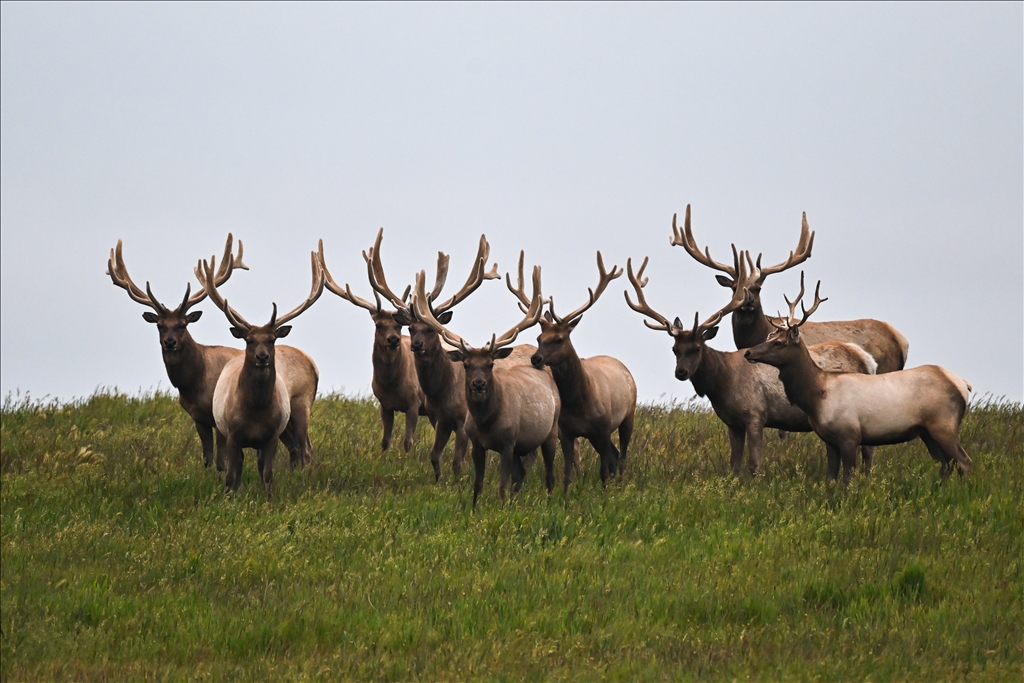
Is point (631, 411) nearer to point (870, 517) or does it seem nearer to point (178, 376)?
point (870, 517)

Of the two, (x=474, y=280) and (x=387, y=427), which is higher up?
(x=474, y=280)

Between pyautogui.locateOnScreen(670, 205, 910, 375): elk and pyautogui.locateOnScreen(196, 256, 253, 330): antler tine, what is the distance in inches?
233

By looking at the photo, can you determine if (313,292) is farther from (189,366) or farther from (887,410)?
(887,410)

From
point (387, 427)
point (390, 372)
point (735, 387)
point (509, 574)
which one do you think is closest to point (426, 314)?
point (390, 372)

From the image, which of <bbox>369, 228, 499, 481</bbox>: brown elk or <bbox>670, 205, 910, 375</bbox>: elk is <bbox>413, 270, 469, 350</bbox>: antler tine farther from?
<bbox>670, 205, 910, 375</bbox>: elk

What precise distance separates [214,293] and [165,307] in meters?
0.98

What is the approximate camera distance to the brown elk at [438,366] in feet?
39.9

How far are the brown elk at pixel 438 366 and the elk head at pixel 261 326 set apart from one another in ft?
2.85

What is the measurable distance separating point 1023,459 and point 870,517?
2.97 meters

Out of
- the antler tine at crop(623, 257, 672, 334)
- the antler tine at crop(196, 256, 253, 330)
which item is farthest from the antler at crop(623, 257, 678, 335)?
the antler tine at crop(196, 256, 253, 330)

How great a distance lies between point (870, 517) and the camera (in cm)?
954

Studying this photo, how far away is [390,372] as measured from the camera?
13.7 meters

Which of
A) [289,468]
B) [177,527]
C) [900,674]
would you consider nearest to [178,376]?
[289,468]

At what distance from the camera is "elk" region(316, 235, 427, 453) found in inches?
537
